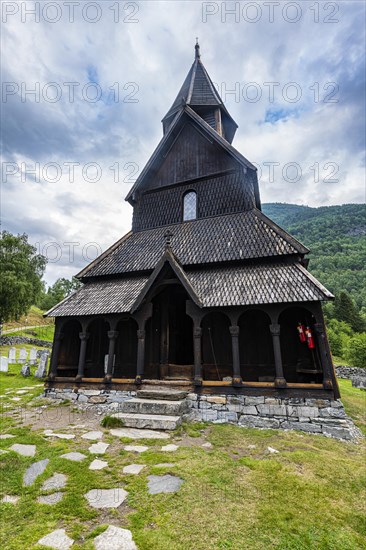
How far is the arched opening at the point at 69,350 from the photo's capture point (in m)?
12.1

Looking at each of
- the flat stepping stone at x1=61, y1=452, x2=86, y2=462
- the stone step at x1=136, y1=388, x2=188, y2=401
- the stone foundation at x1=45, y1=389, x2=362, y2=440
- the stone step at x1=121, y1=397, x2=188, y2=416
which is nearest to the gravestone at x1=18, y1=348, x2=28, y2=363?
the stone foundation at x1=45, y1=389, x2=362, y2=440

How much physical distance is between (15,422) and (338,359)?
37203 mm

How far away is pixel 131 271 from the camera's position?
11.8 metres

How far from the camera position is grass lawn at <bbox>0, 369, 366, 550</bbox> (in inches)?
114

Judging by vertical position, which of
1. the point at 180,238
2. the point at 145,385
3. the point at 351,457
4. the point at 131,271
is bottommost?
the point at 351,457

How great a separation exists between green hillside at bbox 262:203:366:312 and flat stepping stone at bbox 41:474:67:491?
74820 mm

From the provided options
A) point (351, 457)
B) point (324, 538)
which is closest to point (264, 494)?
point (324, 538)

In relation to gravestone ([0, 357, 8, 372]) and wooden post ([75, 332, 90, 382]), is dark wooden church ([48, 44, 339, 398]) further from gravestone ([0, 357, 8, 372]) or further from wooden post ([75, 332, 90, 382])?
gravestone ([0, 357, 8, 372])

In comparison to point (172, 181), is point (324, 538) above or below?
below

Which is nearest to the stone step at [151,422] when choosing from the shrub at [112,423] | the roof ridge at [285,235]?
the shrub at [112,423]

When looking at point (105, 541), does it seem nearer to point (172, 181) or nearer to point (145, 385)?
point (145, 385)

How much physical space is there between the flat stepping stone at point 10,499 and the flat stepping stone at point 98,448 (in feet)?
5.37

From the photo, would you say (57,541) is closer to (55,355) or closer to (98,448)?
(98,448)

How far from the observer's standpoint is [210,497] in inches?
144
